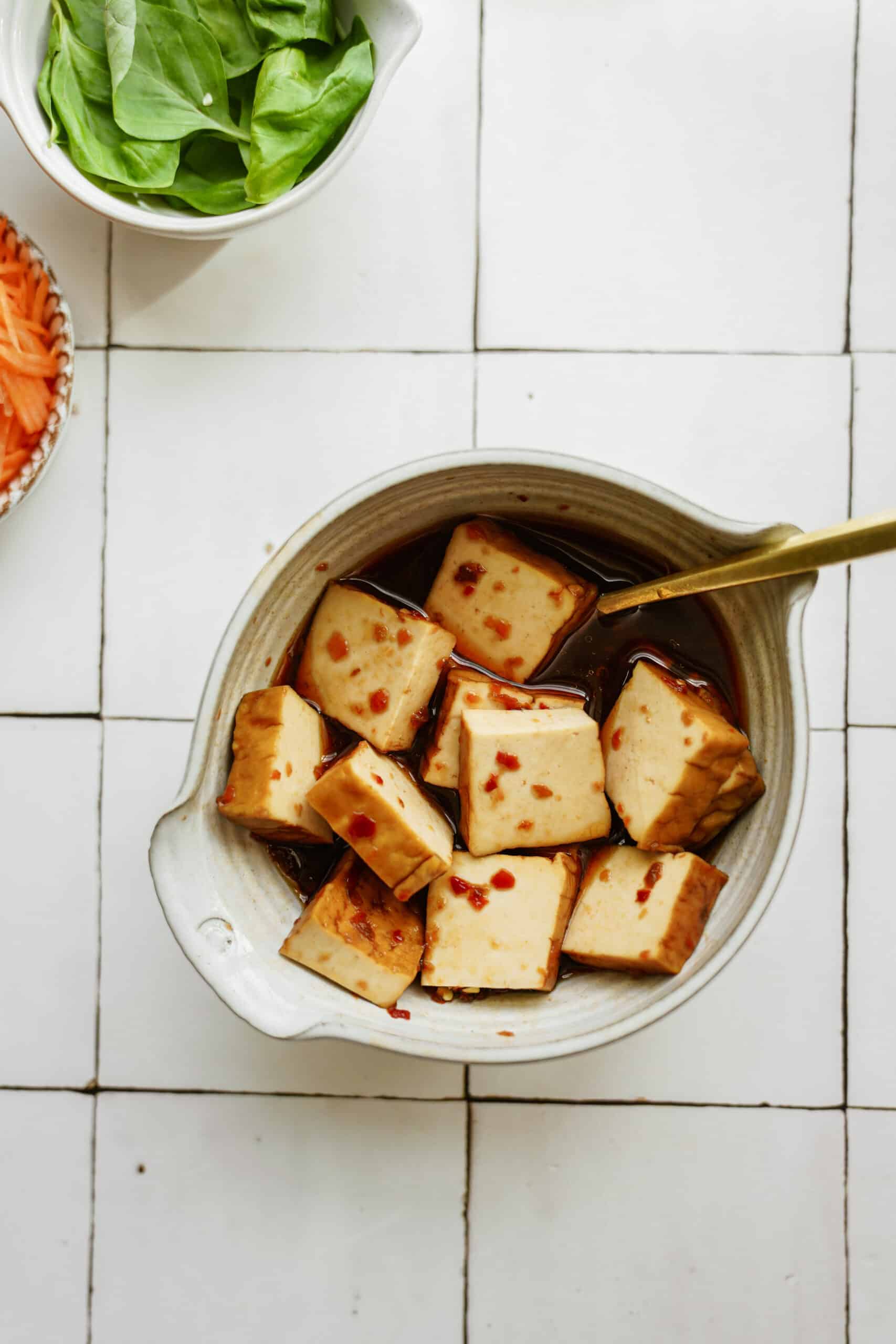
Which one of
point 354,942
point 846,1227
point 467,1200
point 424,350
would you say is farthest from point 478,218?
point 846,1227

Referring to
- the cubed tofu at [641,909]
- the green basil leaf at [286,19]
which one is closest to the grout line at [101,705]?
the green basil leaf at [286,19]

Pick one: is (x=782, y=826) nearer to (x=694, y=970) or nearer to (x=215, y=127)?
(x=694, y=970)

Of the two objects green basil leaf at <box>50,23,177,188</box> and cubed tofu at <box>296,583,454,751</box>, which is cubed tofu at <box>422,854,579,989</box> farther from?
green basil leaf at <box>50,23,177,188</box>

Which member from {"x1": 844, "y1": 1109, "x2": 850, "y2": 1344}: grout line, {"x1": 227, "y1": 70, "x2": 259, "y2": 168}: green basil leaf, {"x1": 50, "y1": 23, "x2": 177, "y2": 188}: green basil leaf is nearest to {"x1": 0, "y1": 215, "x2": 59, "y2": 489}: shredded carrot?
{"x1": 50, "y1": 23, "x2": 177, "y2": 188}: green basil leaf

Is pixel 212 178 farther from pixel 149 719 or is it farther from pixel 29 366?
pixel 149 719

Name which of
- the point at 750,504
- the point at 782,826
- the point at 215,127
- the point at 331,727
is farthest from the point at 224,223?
the point at 782,826

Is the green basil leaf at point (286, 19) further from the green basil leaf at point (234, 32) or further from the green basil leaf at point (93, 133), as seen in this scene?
the green basil leaf at point (93, 133)
